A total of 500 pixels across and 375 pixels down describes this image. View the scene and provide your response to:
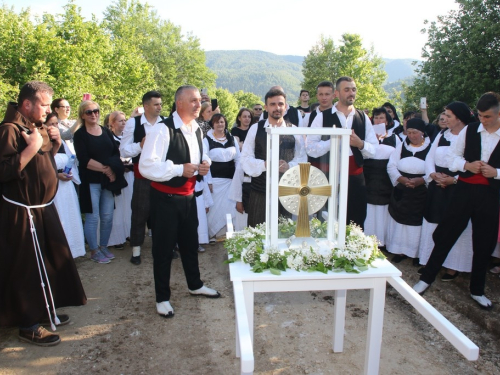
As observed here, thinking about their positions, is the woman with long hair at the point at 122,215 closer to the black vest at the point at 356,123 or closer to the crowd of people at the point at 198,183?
the crowd of people at the point at 198,183

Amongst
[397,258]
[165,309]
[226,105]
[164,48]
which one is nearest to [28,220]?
[165,309]

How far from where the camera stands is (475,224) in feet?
13.8

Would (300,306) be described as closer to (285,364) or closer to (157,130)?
(285,364)

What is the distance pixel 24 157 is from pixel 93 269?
2.48 meters

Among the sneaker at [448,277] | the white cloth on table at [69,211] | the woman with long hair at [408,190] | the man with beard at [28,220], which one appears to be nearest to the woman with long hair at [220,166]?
the white cloth on table at [69,211]

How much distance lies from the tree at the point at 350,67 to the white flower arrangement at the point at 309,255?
36.7 m

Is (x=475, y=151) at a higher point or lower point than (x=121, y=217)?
higher

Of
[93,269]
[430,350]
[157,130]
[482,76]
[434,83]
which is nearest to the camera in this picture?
[430,350]

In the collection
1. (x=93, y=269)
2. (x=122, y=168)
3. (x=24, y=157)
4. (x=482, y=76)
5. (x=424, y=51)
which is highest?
(x=424, y=51)

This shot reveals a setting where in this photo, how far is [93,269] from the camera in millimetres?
5320

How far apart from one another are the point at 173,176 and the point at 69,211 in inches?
83.2

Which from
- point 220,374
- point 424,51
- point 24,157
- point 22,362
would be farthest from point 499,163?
point 424,51

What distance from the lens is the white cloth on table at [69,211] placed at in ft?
16.4

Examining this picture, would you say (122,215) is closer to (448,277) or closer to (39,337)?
(39,337)
